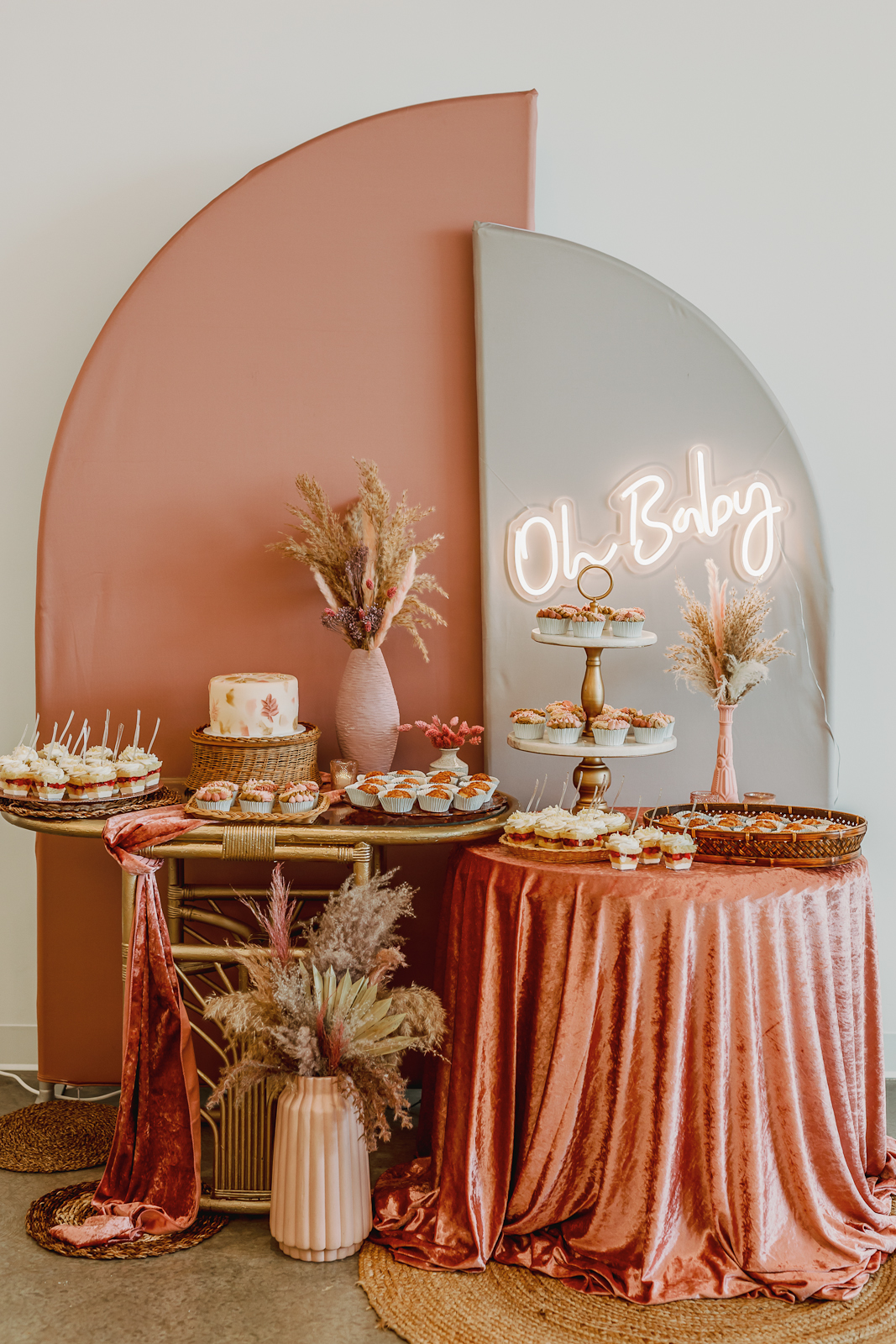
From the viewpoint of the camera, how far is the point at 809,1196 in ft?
7.18

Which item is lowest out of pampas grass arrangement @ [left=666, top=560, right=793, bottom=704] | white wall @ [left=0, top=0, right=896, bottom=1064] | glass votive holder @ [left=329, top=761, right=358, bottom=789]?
glass votive holder @ [left=329, top=761, right=358, bottom=789]

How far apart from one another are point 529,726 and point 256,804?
2.40 feet

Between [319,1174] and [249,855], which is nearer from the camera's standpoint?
[319,1174]

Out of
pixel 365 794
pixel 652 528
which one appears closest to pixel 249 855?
pixel 365 794

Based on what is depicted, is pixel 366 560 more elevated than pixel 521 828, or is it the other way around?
pixel 366 560

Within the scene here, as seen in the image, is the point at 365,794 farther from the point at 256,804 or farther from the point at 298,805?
the point at 256,804

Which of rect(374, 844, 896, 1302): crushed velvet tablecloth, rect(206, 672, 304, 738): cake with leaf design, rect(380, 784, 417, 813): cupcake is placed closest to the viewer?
rect(374, 844, 896, 1302): crushed velvet tablecloth

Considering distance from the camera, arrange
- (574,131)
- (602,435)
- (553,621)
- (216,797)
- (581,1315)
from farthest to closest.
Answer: (574,131) → (602,435) → (553,621) → (216,797) → (581,1315)

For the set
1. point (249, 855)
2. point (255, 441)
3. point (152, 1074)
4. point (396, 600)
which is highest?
point (255, 441)

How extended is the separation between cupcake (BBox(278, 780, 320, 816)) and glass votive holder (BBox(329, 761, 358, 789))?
174mm

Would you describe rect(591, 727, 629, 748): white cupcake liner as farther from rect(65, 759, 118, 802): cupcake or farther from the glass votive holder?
rect(65, 759, 118, 802): cupcake

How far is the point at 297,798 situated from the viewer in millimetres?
A: 2502

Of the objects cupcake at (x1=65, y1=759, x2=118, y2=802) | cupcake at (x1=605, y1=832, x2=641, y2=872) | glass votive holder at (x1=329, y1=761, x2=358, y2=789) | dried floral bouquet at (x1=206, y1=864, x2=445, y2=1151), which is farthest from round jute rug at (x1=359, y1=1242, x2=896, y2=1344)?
cupcake at (x1=65, y1=759, x2=118, y2=802)

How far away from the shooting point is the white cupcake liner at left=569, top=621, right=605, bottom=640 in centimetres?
255
